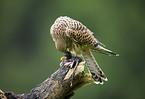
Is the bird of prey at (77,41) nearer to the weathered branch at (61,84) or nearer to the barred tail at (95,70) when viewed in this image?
the barred tail at (95,70)

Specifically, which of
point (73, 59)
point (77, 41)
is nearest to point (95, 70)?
point (73, 59)

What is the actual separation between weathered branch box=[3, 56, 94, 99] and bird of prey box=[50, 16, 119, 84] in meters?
0.20

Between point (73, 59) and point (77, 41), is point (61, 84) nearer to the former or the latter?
point (73, 59)

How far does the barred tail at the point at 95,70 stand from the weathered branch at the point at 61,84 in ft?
0.41

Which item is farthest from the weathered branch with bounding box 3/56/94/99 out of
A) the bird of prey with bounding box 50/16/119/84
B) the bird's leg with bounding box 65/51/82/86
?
the bird of prey with bounding box 50/16/119/84

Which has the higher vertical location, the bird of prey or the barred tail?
the bird of prey

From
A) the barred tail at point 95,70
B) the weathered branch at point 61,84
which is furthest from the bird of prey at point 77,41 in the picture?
the weathered branch at point 61,84

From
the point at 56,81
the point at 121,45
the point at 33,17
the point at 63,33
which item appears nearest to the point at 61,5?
the point at 33,17

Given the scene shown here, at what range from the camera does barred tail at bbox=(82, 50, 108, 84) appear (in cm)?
261

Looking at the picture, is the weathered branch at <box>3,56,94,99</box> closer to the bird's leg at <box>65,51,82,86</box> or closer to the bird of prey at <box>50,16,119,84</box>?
the bird's leg at <box>65,51,82,86</box>

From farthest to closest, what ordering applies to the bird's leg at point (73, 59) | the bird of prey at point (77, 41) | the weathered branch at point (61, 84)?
the bird of prey at point (77, 41)
the bird's leg at point (73, 59)
the weathered branch at point (61, 84)

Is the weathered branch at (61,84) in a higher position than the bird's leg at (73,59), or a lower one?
lower

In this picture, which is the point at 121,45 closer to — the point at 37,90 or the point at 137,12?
the point at 137,12

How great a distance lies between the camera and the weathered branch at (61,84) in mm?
2373
